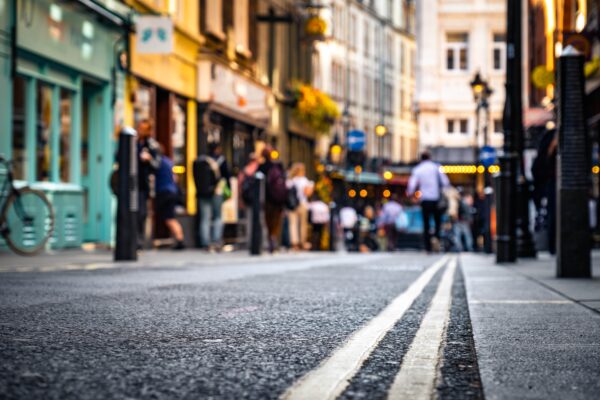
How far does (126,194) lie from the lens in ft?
43.1

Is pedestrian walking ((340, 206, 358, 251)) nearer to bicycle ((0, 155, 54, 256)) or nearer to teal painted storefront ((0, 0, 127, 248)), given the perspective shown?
teal painted storefront ((0, 0, 127, 248))

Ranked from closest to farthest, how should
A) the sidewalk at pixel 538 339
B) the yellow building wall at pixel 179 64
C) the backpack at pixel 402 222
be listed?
the sidewalk at pixel 538 339 < the yellow building wall at pixel 179 64 < the backpack at pixel 402 222

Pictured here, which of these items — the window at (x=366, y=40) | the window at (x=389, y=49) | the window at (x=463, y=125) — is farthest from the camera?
the window at (x=389, y=49)

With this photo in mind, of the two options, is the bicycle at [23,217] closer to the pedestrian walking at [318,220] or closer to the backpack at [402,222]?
the pedestrian walking at [318,220]

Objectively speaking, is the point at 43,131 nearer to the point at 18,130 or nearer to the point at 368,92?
the point at 18,130

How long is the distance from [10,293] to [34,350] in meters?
2.93

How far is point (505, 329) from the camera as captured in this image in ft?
17.4

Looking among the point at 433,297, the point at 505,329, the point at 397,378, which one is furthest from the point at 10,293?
the point at 397,378

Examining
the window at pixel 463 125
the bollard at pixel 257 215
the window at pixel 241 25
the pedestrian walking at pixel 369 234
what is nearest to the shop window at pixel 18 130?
the bollard at pixel 257 215

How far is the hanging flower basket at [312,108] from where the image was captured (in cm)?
4125

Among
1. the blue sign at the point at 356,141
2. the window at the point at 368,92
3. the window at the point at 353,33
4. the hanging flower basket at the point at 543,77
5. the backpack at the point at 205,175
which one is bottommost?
the backpack at the point at 205,175

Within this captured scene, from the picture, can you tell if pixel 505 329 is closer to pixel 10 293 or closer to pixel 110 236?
pixel 10 293

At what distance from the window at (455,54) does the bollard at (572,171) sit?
5028 cm

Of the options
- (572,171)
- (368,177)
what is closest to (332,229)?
(572,171)
